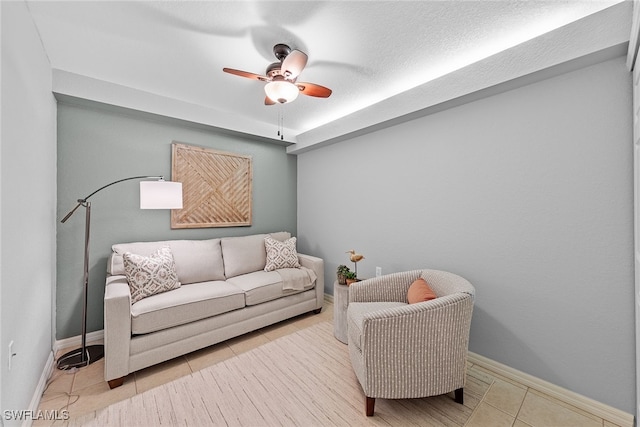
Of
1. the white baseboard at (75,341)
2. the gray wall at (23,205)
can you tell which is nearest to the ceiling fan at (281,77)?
the gray wall at (23,205)

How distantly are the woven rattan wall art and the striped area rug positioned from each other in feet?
5.80

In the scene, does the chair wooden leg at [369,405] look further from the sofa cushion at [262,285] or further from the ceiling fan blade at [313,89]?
the ceiling fan blade at [313,89]

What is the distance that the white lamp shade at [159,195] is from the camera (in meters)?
2.48

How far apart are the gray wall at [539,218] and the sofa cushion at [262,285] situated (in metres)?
1.32

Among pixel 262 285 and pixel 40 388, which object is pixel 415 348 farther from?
pixel 40 388

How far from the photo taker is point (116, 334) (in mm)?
1921

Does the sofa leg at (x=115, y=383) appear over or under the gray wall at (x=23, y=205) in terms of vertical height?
under

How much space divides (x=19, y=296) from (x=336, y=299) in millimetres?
2270

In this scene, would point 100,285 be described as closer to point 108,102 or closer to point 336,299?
point 108,102

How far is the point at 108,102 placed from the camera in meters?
2.49

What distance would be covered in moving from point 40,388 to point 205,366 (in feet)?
3.46

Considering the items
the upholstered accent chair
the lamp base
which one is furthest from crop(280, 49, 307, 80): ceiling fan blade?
the lamp base

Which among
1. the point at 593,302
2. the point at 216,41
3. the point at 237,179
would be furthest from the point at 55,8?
the point at 593,302

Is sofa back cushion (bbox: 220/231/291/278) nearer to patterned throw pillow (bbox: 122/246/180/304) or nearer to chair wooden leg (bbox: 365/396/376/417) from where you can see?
patterned throw pillow (bbox: 122/246/180/304)
